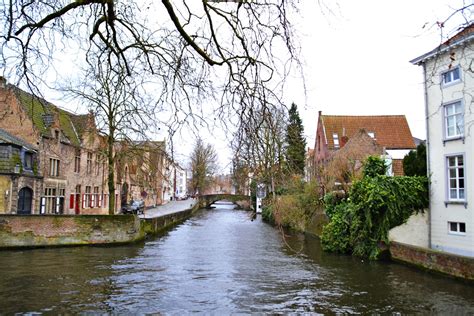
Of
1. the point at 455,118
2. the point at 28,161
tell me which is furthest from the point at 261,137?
the point at 28,161

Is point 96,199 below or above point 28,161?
below

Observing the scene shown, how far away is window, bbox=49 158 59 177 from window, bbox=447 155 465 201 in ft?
70.1

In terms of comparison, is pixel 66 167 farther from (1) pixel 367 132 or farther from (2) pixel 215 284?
(1) pixel 367 132

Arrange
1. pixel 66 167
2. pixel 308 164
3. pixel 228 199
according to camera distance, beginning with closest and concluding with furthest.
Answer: pixel 308 164 < pixel 66 167 < pixel 228 199

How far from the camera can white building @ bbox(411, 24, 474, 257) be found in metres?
13.7

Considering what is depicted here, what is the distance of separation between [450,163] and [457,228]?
2211 millimetres

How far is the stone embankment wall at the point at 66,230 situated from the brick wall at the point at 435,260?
11.8 metres

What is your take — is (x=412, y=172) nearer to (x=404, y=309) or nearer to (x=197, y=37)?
(x=404, y=309)

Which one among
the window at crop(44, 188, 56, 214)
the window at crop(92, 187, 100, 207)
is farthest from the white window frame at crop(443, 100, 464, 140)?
the window at crop(92, 187, 100, 207)

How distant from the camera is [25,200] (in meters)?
23.1

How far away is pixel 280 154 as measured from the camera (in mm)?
→ 3885

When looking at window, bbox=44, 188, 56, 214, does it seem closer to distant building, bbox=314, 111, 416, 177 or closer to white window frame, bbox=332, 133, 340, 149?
distant building, bbox=314, 111, 416, 177

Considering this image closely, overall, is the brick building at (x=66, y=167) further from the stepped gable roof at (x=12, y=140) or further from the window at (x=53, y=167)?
the stepped gable roof at (x=12, y=140)

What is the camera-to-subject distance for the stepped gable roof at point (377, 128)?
3434cm
